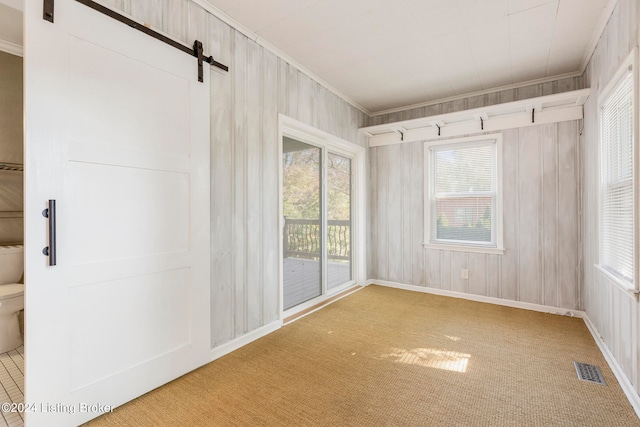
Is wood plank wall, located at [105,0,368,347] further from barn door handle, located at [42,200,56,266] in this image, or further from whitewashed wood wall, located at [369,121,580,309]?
whitewashed wood wall, located at [369,121,580,309]

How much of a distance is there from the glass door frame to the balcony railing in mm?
121

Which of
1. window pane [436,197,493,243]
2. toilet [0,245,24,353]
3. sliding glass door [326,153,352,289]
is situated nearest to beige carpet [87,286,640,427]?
sliding glass door [326,153,352,289]

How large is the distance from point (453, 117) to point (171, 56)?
3.14 m

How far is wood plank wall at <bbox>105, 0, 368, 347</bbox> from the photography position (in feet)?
7.66

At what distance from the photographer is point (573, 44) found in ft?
9.32

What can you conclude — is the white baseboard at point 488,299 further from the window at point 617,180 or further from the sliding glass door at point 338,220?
the window at point 617,180

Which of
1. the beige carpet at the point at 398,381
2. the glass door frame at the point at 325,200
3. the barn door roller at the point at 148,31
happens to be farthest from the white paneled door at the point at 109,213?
the glass door frame at the point at 325,200

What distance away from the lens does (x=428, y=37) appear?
273 centimetres

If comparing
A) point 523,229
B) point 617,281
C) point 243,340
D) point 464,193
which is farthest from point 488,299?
point 243,340

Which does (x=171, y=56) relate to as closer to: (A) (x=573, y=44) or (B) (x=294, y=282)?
(B) (x=294, y=282)

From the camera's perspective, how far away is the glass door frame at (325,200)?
3076 millimetres

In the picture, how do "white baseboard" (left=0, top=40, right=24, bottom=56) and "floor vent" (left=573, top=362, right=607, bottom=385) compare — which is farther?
"white baseboard" (left=0, top=40, right=24, bottom=56)

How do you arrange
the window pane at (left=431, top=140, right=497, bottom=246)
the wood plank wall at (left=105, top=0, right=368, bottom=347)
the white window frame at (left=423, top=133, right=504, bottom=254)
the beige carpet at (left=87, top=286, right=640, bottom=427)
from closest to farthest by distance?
the beige carpet at (left=87, top=286, right=640, bottom=427), the wood plank wall at (left=105, top=0, right=368, bottom=347), the white window frame at (left=423, top=133, right=504, bottom=254), the window pane at (left=431, top=140, right=497, bottom=246)

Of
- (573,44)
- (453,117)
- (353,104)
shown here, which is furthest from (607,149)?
(353,104)
